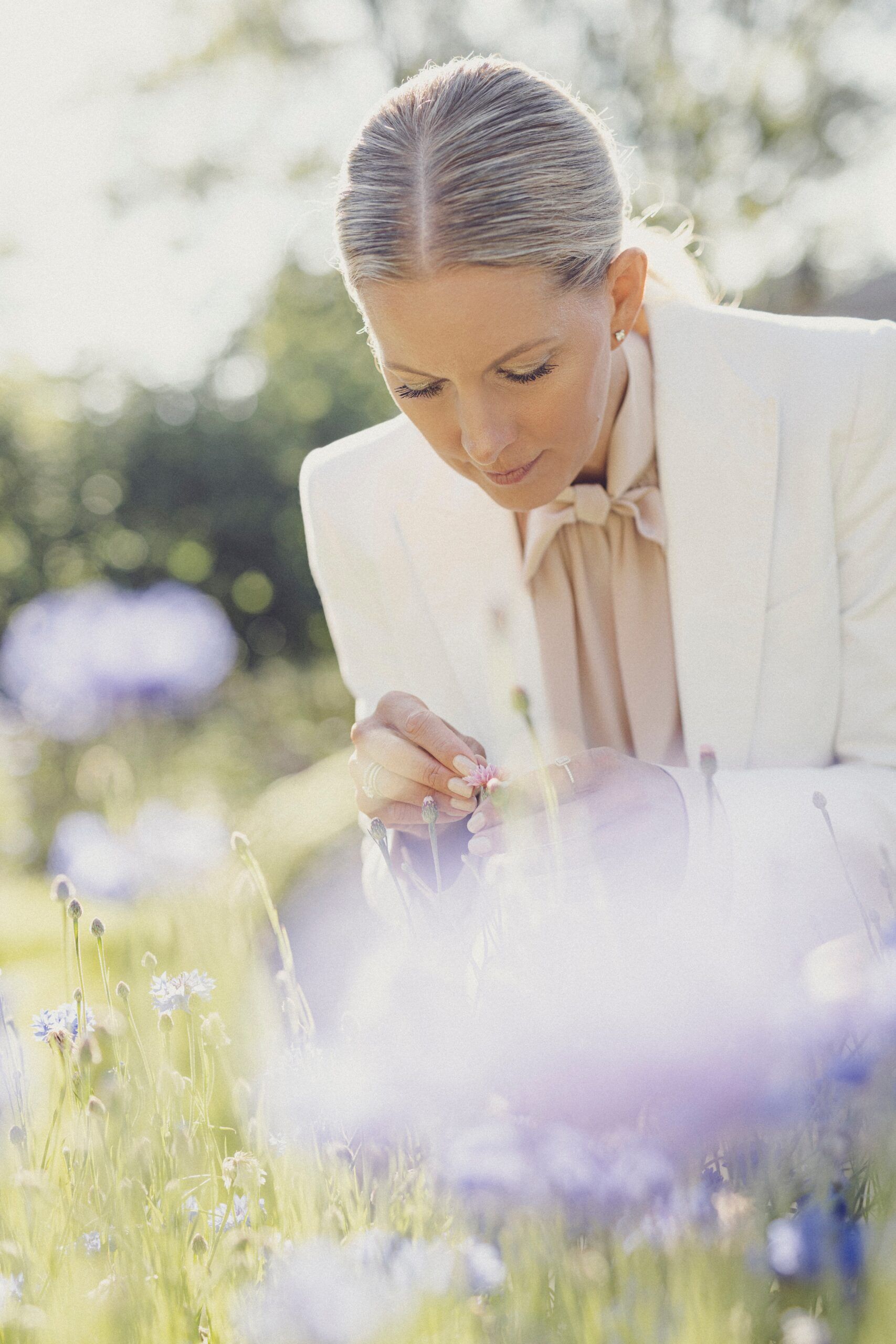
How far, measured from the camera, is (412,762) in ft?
5.50

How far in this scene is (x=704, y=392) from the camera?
230 cm

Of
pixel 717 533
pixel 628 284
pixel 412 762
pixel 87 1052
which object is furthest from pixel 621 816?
pixel 628 284

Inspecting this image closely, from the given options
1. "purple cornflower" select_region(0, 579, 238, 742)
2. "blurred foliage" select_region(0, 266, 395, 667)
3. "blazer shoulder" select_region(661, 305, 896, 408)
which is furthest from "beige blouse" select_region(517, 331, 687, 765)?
"blurred foliage" select_region(0, 266, 395, 667)

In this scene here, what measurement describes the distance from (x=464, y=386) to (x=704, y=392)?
746 mm

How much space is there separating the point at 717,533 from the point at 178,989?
142 cm

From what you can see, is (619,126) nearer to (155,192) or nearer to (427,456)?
(155,192)

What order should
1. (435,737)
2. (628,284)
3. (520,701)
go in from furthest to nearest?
(628,284), (435,737), (520,701)

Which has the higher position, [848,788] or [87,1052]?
[87,1052]

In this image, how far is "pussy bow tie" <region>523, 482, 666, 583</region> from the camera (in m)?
2.32

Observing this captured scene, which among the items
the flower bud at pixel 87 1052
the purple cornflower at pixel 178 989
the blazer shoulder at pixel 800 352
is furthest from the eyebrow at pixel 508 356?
the flower bud at pixel 87 1052

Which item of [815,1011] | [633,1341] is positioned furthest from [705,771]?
[633,1341]

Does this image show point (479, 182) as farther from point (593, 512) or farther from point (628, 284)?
point (593, 512)

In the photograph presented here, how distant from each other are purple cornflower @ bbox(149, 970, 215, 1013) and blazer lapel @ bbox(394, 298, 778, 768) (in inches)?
39.6

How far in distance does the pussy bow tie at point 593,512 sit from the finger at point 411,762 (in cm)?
73
